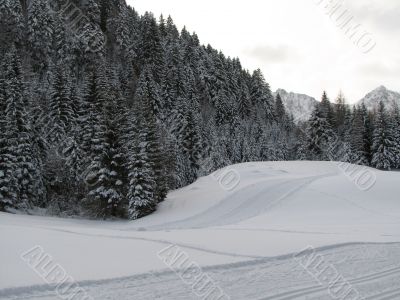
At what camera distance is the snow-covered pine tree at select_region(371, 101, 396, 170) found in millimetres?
63312

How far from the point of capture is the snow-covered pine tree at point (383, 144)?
2493 inches

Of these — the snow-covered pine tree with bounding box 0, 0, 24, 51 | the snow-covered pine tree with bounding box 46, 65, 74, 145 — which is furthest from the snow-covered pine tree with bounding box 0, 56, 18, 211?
the snow-covered pine tree with bounding box 0, 0, 24, 51

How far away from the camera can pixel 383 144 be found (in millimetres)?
64312

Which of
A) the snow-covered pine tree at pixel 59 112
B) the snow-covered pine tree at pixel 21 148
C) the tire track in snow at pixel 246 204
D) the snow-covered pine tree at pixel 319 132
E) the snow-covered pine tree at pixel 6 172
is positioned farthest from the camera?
the snow-covered pine tree at pixel 319 132

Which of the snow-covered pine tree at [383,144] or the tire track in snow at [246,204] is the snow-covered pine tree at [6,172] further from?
the snow-covered pine tree at [383,144]

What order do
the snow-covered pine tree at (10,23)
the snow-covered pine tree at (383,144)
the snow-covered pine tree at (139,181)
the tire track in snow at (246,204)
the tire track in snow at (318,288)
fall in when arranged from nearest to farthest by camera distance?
1. the tire track in snow at (318,288)
2. the tire track in snow at (246,204)
3. the snow-covered pine tree at (139,181)
4. the snow-covered pine tree at (383,144)
5. the snow-covered pine tree at (10,23)

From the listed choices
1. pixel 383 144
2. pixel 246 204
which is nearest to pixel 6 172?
pixel 246 204

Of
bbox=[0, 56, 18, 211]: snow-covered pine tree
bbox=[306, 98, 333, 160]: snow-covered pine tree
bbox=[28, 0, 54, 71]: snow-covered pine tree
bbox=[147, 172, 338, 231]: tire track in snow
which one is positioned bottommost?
bbox=[147, 172, 338, 231]: tire track in snow

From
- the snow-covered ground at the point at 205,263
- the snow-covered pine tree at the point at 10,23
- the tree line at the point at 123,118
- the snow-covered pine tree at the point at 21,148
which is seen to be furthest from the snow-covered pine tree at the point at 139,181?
the snow-covered pine tree at the point at 10,23

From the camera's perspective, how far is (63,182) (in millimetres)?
42125

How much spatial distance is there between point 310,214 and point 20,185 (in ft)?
84.4

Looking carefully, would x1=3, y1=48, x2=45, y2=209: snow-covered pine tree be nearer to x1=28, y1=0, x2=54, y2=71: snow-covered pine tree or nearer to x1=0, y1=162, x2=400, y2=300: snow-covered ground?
x1=0, y1=162, x2=400, y2=300: snow-covered ground

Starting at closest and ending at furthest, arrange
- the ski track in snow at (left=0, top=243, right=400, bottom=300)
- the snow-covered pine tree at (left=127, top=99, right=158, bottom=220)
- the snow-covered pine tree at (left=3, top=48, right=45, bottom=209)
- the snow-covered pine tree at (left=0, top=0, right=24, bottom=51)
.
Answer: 1. the ski track in snow at (left=0, top=243, right=400, bottom=300)
2. the snow-covered pine tree at (left=127, top=99, right=158, bottom=220)
3. the snow-covered pine tree at (left=3, top=48, right=45, bottom=209)
4. the snow-covered pine tree at (left=0, top=0, right=24, bottom=51)

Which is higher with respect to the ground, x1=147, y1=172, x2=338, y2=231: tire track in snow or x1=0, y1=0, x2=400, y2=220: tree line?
x1=0, y1=0, x2=400, y2=220: tree line
